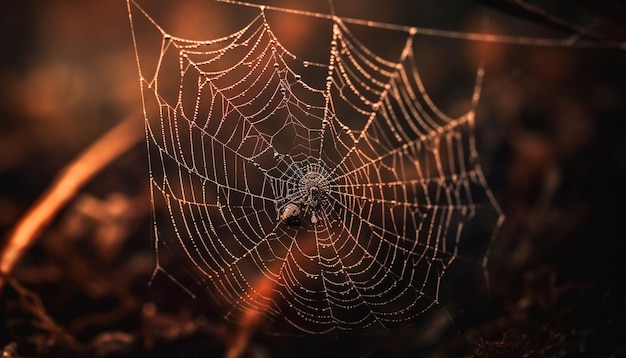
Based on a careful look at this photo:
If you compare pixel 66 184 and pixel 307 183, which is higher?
pixel 66 184

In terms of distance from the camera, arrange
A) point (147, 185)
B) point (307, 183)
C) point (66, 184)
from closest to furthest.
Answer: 1. point (307, 183)
2. point (66, 184)
3. point (147, 185)

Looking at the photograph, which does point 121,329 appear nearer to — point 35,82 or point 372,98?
point 35,82

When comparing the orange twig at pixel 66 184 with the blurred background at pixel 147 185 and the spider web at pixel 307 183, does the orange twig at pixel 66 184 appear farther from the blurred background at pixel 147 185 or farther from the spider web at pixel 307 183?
the spider web at pixel 307 183

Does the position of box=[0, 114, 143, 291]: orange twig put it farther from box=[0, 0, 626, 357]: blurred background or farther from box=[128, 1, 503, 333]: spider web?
box=[128, 1, 503, 333]: spider web

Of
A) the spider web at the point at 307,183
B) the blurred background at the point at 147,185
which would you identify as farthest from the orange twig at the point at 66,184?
the spider web at the point at 307,183

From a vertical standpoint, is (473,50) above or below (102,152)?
above

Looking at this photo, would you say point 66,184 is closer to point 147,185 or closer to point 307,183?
point 147,185

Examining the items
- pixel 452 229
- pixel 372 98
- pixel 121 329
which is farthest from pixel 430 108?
pixel 121 329

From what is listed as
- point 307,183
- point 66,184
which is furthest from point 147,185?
point 307,183
